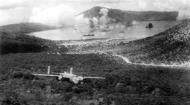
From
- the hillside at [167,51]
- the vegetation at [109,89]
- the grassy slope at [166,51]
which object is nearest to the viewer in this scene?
the vegetation at [109,89]

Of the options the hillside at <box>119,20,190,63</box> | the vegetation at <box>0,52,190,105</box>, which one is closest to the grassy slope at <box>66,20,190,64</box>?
the hillside at <box>119,20,190,63</box>

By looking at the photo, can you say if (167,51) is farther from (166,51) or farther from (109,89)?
(109,89)

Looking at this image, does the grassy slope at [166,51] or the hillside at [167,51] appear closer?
the grassy slope at [166,51]

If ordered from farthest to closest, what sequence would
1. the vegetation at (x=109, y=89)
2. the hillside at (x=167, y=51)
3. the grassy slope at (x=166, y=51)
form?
1. the hillside at (x=167, y=51)
2. the grassy slope at (x=166, y=51)
3. the vegetation at (x=109, y=89)

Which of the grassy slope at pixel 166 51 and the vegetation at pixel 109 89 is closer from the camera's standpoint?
the vegetation at pixel 109 89

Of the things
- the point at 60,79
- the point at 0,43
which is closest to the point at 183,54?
the point at 60,79

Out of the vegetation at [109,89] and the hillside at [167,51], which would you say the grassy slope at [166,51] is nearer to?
the hillside at [167,51]

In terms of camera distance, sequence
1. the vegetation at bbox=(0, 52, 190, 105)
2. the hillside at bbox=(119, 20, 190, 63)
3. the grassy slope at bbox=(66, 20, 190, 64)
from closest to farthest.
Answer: the vegetation at bbox=(0, 52, 190, 105)
the grassy slope at bbox=(66, 20, 190, 64)
the hillside at bbox=(119, 20, 190, 63)

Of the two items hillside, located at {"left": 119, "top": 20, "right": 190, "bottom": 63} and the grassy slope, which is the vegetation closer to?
the grassy slope

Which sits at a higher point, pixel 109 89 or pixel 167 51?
pixel 167 51

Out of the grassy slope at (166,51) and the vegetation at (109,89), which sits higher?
the grassy slope at (166,51)

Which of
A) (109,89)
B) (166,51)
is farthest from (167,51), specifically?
(109,89)

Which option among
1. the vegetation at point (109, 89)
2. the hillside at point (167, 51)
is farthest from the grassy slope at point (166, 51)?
the vegetation at point (109, 89)

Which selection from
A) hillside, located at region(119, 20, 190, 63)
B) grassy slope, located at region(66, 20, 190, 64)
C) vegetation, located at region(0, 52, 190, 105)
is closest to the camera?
vegetation, located at region(0, 52, 190, 105)
